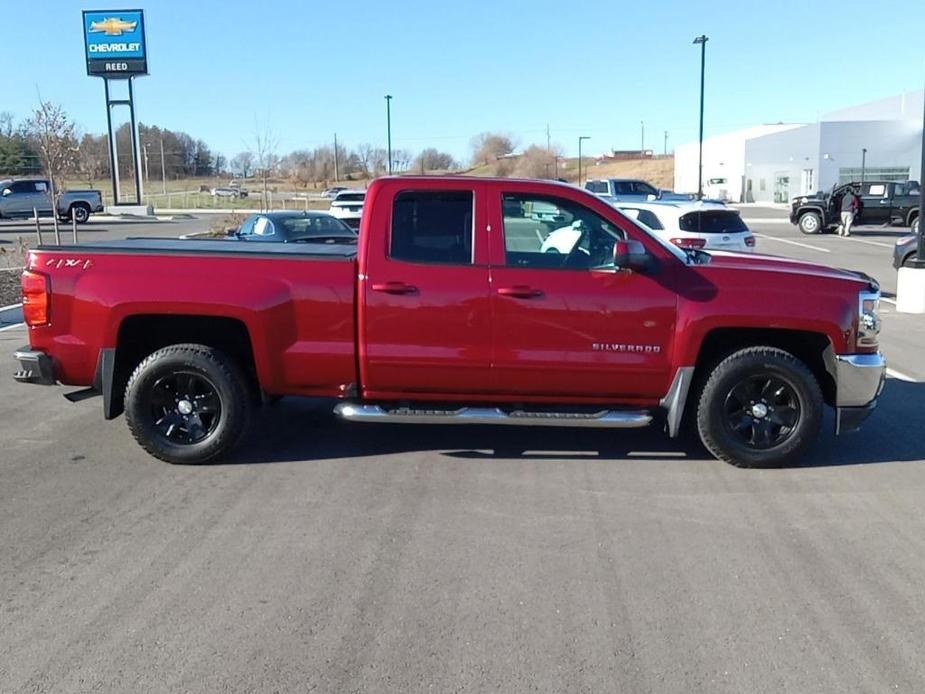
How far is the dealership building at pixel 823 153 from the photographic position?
210 feet

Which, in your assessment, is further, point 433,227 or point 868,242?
point 868,242

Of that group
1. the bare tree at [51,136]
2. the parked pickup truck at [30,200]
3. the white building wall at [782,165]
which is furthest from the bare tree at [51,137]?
the white building wall at [782,165]

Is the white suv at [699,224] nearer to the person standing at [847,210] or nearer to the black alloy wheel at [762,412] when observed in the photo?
the black alloy wheel at [762,412]

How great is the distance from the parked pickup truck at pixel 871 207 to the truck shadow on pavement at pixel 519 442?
28.1 metres

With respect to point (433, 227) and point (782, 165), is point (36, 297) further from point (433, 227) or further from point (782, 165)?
point (782, 165)

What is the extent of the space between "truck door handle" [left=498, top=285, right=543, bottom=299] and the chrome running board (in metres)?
0.77

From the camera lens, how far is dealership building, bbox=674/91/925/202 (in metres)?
64.0

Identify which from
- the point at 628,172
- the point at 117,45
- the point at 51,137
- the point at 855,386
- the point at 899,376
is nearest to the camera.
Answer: the point at 855,386

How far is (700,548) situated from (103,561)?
10.1 ft

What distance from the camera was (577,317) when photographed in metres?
5.70

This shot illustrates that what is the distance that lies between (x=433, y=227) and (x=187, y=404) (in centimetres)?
207

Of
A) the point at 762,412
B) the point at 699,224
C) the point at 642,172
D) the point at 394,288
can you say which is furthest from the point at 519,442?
the point at 642,172

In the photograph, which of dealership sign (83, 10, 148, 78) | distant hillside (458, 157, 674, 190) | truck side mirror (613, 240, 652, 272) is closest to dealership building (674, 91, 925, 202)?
distant hillside (458, 157, 674, 190)

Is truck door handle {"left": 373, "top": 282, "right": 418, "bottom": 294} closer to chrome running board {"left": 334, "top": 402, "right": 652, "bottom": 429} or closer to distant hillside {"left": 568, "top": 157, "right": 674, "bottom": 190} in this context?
chrome running board {"left": 334, "top": 402, "right": 652, "bottom": 429}
